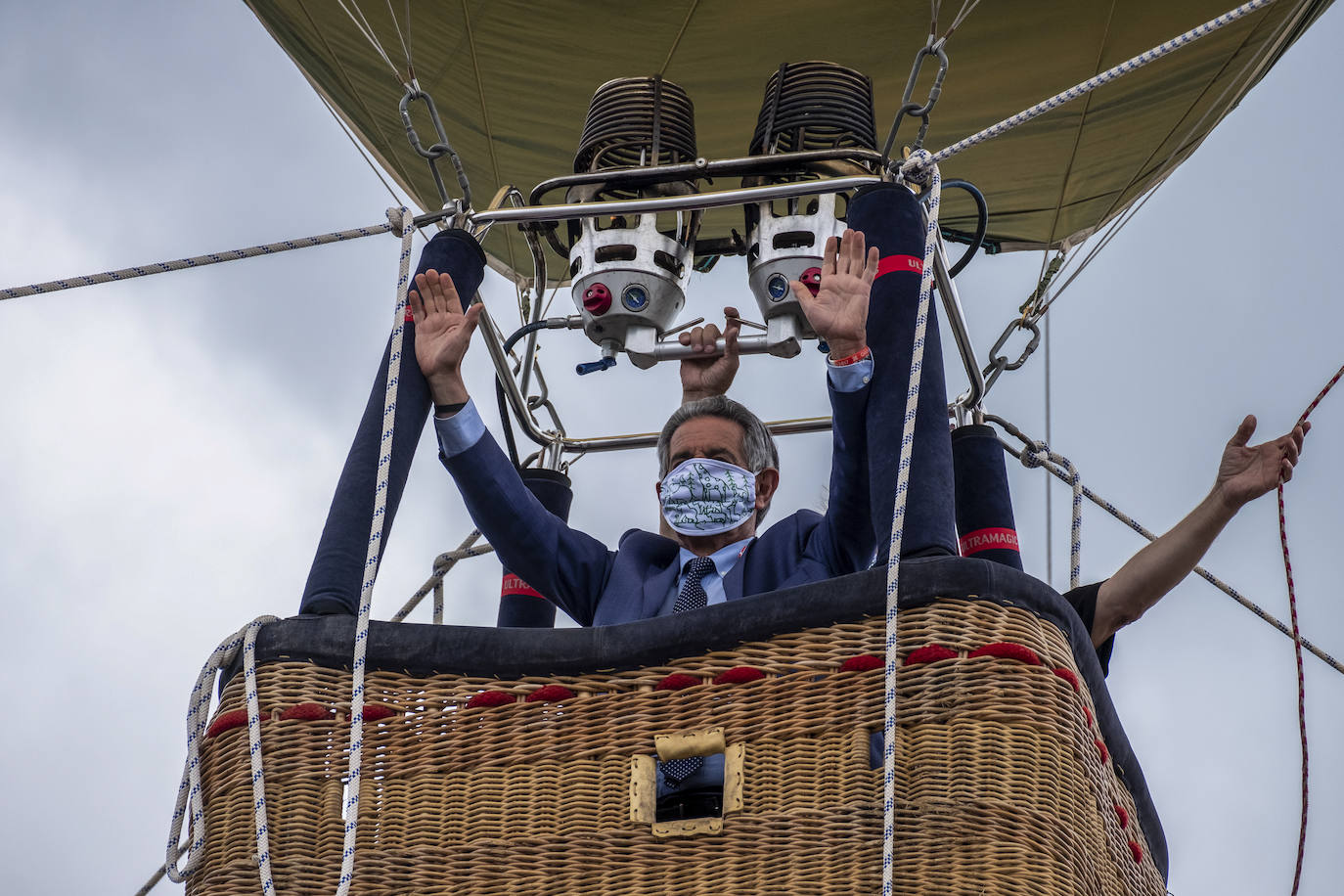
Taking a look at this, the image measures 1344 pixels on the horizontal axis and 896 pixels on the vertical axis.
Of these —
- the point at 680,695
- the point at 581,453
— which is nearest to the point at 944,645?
the point at 680,695

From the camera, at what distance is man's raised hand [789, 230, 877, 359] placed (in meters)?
2.40

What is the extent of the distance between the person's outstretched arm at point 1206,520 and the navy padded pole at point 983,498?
0.73 ft

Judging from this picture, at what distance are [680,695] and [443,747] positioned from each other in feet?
1.03

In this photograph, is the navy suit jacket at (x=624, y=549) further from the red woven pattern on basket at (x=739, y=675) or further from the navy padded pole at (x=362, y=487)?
the red woven pattern on basket at (x=739, y=675)

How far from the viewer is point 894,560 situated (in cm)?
198

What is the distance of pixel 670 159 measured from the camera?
340 cm

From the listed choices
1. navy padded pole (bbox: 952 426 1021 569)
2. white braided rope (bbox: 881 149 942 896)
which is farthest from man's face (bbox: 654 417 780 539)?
white braided rope (bbox: 881 149 942 896)

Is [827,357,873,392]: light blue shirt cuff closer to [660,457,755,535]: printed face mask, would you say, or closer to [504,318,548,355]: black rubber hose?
[660,457,755,535]: printed face mask

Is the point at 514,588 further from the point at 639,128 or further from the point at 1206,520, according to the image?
the point at 1206,520

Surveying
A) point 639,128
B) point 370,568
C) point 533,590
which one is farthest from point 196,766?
point 639,128

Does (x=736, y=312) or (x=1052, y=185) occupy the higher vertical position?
(x=1052, y=185)

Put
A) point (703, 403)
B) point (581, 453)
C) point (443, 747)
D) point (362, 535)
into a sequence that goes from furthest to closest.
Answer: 1. point (581, 453)
2. point (703, 403)
3. point (362, 535)
4. point (443, 747)

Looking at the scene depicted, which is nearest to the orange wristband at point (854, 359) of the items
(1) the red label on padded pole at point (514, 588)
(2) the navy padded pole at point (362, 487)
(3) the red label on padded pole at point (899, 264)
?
(3) the red label on padded pole at point (899, 264)

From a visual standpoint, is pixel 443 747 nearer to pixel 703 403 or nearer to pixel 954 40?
pixel 703 403
